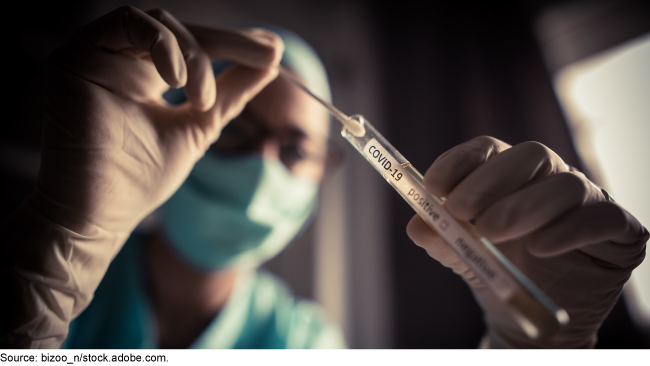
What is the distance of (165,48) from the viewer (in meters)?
0.49

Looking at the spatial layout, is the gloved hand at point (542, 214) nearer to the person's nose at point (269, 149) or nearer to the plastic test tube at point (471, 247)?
the plastic test tube at point (471, 247)

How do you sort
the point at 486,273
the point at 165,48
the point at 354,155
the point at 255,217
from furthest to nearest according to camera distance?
the point at 354,155 < the point at 255,217 < the point at 165,48 < the point at 486,273

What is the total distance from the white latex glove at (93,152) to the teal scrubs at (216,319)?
0.50m

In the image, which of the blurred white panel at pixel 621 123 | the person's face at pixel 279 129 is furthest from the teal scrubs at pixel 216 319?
the blurred white panel at pixel 621 123

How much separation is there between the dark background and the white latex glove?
90 cm

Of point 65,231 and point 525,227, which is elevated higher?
point 65,231

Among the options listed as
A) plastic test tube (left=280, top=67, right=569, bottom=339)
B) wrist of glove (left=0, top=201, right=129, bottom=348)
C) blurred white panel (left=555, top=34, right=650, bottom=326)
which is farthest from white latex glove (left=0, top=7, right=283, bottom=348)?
blurred white panel (left=555, top=34, right=650, bottom=326)

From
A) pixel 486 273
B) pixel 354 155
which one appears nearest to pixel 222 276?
pixel 486 273

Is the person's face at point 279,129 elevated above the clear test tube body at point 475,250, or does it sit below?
Answer: above

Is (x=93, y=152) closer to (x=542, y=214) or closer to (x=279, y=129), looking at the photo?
(x=279, y=129)

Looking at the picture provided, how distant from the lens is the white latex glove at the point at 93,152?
0.49 meters

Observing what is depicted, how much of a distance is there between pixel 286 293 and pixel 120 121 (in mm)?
1147

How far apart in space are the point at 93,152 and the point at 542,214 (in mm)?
820
